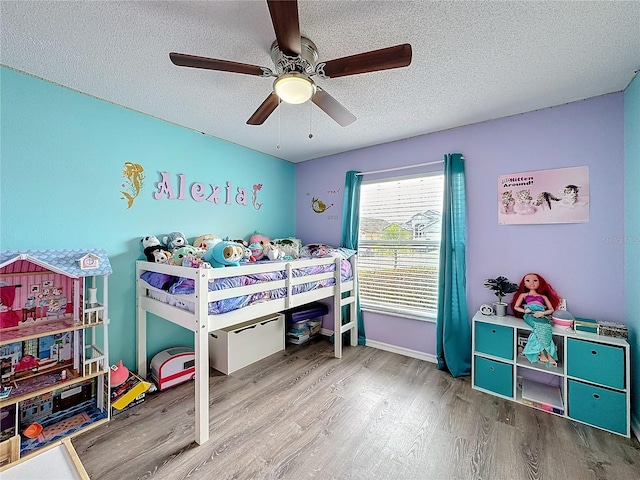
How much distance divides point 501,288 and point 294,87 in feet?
7.54

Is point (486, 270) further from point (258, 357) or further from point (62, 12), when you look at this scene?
point (62, 12)

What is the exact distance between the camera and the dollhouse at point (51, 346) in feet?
5.49

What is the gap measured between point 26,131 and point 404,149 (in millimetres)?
3135

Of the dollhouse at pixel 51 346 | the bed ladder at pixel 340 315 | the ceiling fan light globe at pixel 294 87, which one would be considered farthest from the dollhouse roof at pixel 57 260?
the bed ladder at pixel 340 315

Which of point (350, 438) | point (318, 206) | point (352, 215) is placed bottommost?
point (350, 438)

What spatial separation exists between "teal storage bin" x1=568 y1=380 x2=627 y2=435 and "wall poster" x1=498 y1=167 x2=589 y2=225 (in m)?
1.23

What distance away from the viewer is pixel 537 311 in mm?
2180

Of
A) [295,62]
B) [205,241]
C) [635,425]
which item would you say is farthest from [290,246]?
[635,425]

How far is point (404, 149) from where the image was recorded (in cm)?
298

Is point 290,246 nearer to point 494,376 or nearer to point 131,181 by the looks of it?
point 131,181

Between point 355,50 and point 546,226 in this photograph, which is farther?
point 546,226

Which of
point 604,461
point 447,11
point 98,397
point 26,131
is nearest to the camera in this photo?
point 447,11

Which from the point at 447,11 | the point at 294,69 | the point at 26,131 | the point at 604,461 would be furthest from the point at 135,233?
the point at 604,461

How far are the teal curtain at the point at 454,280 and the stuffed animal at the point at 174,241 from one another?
98.0 inches
